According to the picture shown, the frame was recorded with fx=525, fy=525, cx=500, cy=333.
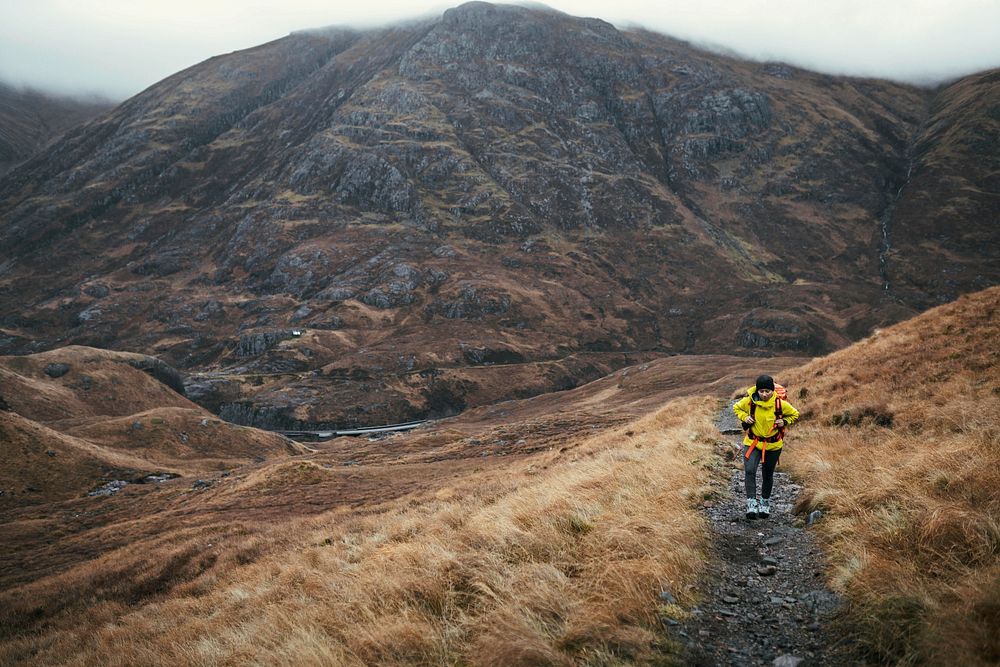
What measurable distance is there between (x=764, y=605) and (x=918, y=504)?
269 centimetres

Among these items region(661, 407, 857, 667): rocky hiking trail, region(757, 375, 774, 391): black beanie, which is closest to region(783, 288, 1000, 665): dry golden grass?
region(661, 407, 857, 667): rocky hiking trail

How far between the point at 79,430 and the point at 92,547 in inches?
1526

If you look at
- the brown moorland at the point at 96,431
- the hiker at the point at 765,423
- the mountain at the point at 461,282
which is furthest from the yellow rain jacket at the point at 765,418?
the mountain at the point at 461,282

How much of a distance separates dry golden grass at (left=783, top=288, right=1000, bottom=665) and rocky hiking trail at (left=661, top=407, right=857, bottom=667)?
12.5 inches

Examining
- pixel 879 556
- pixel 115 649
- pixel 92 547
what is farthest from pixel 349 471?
pixel 879 556

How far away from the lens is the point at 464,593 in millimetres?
7457

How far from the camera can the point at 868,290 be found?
153 metres

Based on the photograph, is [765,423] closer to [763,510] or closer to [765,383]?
[765,383]

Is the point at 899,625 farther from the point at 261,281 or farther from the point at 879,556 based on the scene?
the point at 261,281

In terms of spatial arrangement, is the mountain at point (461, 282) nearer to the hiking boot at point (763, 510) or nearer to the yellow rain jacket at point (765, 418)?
the yellow rain jacket at point (765, 418)

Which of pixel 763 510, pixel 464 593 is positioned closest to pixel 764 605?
pixel 763 510

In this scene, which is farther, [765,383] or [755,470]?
[765,383]

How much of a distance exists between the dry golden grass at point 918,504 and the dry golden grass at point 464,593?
82.1 inches

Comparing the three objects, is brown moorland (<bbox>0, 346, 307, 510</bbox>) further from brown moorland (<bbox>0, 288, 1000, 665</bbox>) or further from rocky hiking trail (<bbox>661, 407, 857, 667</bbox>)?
rocky hiking trail (<bbox>661, 407, 857, 667</bbox>)
